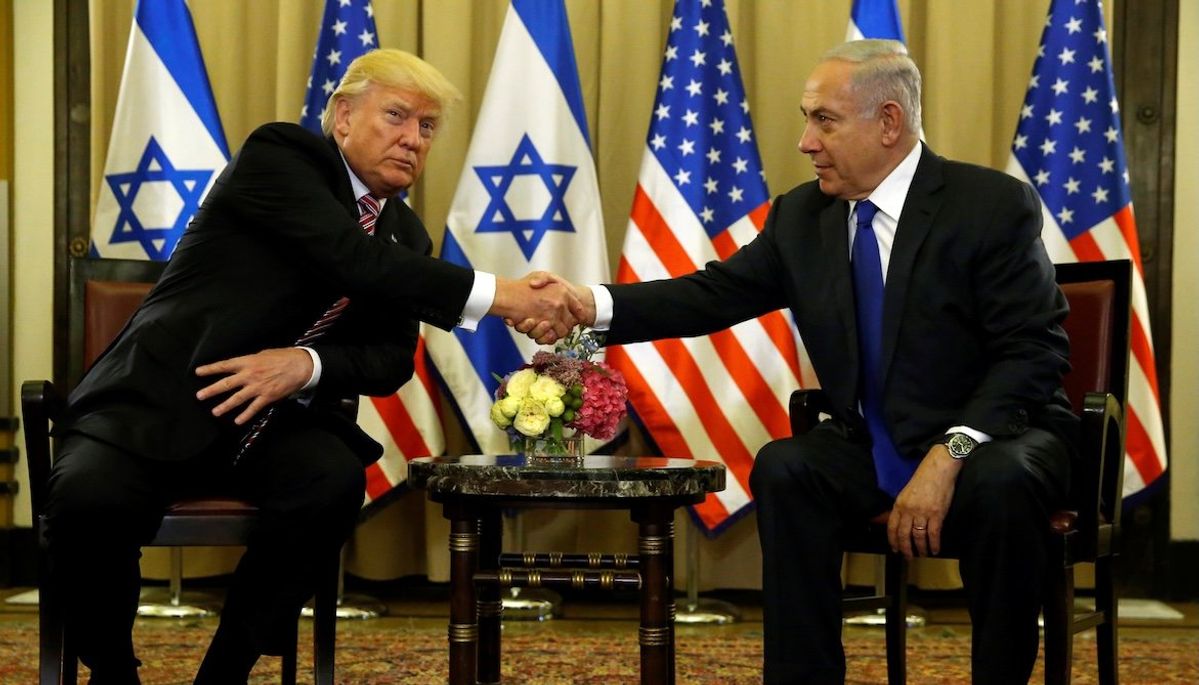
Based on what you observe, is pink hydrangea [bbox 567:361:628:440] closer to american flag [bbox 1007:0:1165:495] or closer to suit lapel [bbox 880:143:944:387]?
suit lapel [bbox 880:143:944:387]

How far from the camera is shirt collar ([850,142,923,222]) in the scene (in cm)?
294

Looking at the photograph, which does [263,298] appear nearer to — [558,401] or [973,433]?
[558,401]

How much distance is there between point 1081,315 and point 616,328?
1.07 metres

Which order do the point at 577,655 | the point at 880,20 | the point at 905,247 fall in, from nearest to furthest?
1. the point at 905,247
2. the point at 577,655
3. the point at 880,20

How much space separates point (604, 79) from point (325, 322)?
A: 2005mm

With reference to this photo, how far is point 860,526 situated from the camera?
8.97 ft

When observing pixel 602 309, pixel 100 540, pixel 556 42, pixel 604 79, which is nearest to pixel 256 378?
pixel 100 540

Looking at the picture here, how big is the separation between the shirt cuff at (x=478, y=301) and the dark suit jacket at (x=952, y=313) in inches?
26.7

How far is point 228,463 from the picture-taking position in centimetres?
283

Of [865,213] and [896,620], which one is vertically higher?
[865,213]

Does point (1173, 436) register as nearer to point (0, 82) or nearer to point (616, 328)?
point (616, 328)

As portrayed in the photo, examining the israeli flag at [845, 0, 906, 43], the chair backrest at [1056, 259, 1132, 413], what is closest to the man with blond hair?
the chair backrest at [1056, 259, 1132, 413]

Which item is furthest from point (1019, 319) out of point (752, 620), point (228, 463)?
point (752, 620)

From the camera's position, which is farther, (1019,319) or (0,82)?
(0,82)
